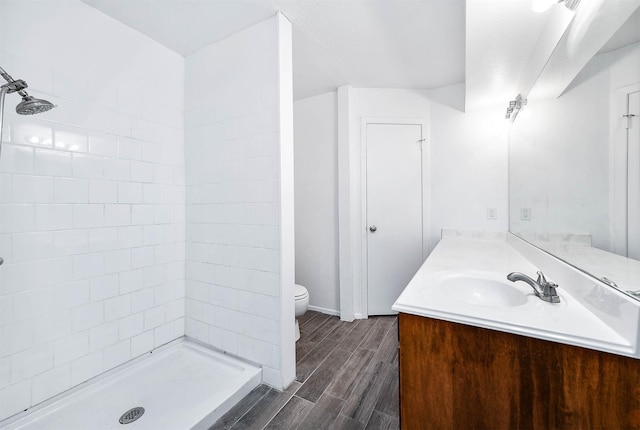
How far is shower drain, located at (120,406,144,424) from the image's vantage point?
135 cm

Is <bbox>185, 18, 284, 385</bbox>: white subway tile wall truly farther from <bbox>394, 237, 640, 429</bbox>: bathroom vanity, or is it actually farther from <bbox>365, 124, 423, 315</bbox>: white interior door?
<bbox>365, 124, 423, 315</bbox>: white interior door

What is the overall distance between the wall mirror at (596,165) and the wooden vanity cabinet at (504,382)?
255 millimetres

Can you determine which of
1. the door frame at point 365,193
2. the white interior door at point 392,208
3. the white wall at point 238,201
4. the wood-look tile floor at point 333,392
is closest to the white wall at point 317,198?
the door frame at point 365,193

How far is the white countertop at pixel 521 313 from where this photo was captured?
69 cm

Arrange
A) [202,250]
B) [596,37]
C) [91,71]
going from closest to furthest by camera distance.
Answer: [596,37] < [91,71] < [202,250]

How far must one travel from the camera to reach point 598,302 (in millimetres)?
814

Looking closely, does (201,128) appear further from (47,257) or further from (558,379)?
(558,379)

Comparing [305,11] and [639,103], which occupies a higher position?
[305,11]

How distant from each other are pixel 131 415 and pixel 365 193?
2370 millimetres

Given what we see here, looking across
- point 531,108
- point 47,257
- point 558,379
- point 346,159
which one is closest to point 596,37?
point 531,108

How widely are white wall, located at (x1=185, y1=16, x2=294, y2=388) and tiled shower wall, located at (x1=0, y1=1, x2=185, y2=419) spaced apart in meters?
0.20

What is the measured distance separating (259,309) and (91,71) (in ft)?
5.96

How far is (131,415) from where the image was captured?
1386 mm

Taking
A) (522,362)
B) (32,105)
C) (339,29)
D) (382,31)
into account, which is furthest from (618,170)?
(32,105)
